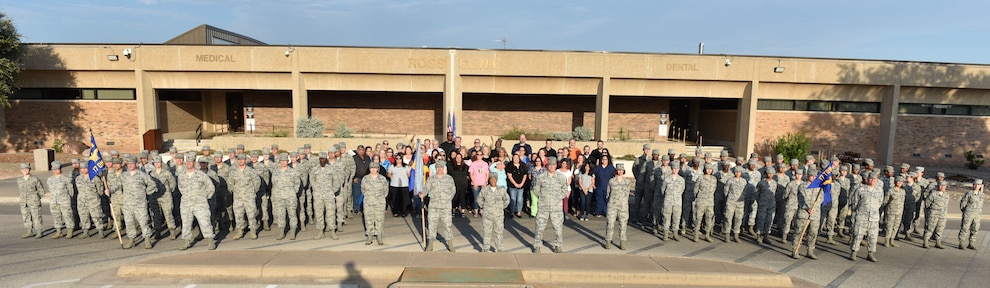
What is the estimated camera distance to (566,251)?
772 cm

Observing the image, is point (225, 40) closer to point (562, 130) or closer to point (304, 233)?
point (562, 130)

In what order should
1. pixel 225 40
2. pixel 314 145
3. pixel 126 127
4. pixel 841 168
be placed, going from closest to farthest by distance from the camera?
pixel 841 168, pixel 314 145, pixel 126 127, pixel 225 40

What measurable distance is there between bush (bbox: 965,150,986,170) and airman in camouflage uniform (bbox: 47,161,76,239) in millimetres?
32938

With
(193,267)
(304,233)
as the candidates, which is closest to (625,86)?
(304,233)

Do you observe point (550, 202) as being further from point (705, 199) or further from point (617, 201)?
point (705, 199)

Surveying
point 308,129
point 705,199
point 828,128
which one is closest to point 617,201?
point 705,199

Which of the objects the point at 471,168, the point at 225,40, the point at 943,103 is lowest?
the point at 471,168

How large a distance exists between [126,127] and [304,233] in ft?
64.6

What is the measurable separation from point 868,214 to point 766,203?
1.45 meters

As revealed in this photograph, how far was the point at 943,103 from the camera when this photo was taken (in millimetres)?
22312

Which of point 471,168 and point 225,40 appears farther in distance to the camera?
point 225,40

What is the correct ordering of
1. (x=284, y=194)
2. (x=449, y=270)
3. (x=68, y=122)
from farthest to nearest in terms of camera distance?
(x=68, y=122) < (x=284, y=194) < (x=449, y=270)

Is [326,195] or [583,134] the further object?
[583,134]

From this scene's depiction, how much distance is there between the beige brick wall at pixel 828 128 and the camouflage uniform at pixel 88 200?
25.1 meters
